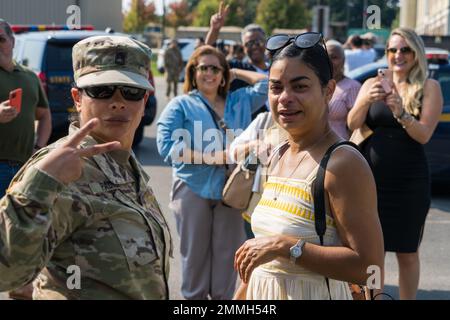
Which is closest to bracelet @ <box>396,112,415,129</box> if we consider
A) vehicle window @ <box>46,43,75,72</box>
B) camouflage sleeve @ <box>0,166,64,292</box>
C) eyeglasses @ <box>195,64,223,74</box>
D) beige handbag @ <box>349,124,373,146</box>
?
beige handbag @ <box>349,124,373,146</box>

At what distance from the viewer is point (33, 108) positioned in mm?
6066

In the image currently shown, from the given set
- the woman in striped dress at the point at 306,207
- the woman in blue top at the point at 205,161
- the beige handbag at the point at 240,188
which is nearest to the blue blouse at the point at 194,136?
the woman in blue top at the point at 205,161

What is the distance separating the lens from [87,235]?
2.37m

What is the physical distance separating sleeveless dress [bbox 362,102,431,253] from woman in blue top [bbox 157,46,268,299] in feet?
3.05

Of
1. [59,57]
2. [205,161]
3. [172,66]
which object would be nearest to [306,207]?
[205,161]

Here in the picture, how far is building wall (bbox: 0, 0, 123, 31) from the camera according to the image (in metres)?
15.7

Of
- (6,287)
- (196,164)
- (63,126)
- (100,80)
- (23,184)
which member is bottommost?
(63,126)

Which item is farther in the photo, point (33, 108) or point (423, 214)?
point (33, 108)

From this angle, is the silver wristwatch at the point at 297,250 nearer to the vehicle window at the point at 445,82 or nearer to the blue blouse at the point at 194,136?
the blue blouse at the point at 194,136

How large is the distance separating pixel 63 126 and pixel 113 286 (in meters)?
10.2
